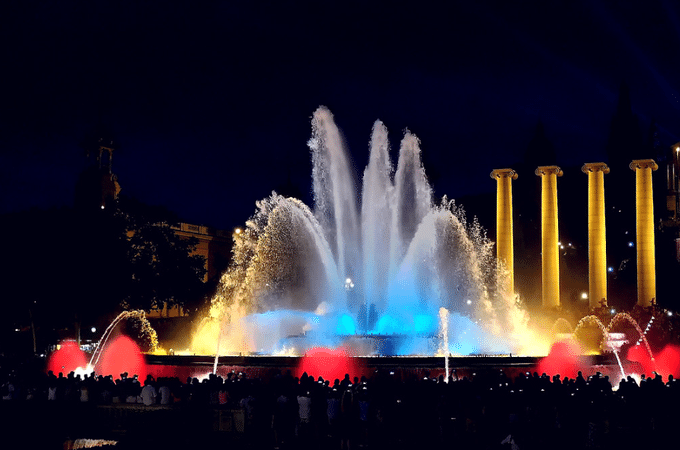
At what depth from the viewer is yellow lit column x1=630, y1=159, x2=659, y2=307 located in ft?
172

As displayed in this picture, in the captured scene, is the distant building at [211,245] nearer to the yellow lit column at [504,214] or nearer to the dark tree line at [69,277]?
the dark tree line at [69,277]

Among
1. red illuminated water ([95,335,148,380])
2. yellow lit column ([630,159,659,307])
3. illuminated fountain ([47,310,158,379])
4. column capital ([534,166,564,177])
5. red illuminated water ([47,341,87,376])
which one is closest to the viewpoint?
red illuminated water ([95,335,148,380])

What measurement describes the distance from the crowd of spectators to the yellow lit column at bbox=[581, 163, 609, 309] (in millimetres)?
34925

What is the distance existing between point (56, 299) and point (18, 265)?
151 inches

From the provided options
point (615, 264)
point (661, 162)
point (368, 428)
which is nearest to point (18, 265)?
point (368, 428)

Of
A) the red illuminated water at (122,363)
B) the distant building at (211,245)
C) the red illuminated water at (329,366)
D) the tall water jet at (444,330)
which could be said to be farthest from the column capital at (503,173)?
the distant building at (211,245)

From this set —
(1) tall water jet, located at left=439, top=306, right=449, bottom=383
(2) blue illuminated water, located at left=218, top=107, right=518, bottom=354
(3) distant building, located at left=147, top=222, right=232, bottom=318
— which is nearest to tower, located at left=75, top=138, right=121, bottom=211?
(3) distant building, located at left=147, top=222, right=232, bottom=318

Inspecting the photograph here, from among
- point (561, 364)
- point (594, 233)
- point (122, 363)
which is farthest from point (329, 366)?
point (594, 233)

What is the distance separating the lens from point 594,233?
55.1 m

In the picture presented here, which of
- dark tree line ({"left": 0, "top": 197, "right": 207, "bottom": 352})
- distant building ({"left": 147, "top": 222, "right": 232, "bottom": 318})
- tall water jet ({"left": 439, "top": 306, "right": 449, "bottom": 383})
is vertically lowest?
tall water jet ({"left": 439, "top": 306, "right": 449, "bottom": 383})

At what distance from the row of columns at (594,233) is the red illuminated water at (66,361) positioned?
98.8 ft

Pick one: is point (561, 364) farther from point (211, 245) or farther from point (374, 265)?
point (211, 245)

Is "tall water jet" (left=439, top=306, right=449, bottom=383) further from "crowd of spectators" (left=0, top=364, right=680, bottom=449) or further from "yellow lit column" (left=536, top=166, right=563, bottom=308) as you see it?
"yellow lit column" (left=536, top=166, right=563, bottom=308)

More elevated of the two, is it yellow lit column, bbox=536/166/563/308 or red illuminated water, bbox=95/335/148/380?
yellow lit column, bbox=536/166/563/308
